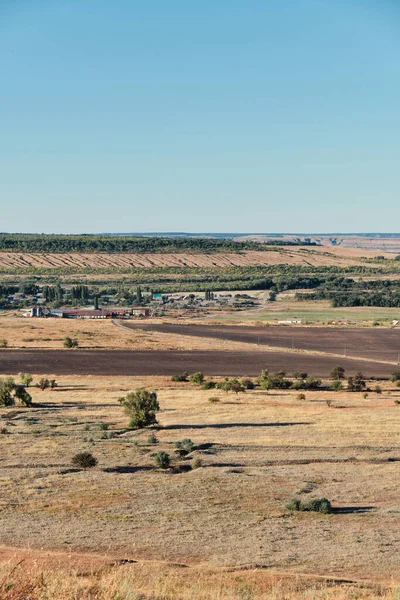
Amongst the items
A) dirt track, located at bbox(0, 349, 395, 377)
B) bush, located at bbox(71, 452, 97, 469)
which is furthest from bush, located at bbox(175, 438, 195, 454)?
dirt track, located at bbox(0, 349, 395, 377)

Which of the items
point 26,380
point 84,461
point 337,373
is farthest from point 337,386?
point 84,461

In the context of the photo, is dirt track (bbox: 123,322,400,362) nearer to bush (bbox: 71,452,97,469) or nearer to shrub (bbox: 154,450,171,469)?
shrub (bbox: 154,450,171,469)

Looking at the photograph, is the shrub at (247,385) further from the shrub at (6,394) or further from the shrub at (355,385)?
the shrub at (6,394)

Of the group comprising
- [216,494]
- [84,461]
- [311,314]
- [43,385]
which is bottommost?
[43,385]

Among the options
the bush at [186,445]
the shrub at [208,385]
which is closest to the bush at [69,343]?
the shrub at [208,385]

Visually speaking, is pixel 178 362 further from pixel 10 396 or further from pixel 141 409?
pixel 141 409

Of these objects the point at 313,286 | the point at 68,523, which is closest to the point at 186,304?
the point at 313,286

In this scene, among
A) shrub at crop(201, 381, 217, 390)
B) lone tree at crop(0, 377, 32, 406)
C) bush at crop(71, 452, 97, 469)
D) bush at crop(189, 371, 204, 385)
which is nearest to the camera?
bush at crop(71, 452, 97, 469)
